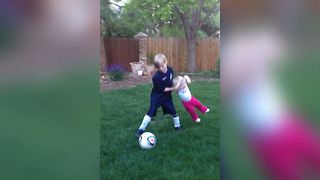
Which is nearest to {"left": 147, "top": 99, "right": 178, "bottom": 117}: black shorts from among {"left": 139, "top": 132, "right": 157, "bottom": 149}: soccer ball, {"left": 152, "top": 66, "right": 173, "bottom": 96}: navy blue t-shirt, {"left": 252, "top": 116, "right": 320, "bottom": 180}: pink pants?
{"left": 152, "top": 66, "right": 173, "bottom": 96}: navy blue t-shirt

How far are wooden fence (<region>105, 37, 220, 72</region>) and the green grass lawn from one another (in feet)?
35.3

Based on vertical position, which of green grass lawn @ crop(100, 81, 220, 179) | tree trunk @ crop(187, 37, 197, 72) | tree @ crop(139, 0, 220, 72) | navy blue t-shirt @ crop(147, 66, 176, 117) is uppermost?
tree @ crop(139, 0, 220, 72)

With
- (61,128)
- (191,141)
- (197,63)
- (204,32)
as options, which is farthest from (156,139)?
(204,32)

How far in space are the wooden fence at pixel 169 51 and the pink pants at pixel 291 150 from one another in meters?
16.7

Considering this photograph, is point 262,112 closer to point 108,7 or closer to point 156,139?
point 156,139

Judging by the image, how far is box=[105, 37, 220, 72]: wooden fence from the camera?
1792 centimetres

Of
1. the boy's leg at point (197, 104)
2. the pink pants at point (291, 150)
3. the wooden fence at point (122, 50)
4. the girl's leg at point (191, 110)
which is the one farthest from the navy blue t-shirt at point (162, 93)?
the wooden fence at point (122, 50)

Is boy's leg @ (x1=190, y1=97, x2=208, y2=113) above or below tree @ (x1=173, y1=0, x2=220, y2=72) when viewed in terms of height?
below

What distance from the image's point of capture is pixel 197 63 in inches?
706

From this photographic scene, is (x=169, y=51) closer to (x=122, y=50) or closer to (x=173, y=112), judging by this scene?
(x=122, y=50)

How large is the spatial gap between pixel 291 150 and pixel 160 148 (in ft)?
11.9

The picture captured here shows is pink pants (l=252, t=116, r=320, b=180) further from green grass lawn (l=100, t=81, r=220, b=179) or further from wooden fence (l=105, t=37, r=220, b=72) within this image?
wooden fence (l=105, t=37, r=220, b=72)

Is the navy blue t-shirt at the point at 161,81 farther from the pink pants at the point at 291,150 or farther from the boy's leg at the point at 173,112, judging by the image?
the pink pants at the point at 291,150

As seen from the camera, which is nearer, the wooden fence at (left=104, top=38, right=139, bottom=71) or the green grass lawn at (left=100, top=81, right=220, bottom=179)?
the green grass lawn at (left=100, top=81, right=220, bottom=179)
